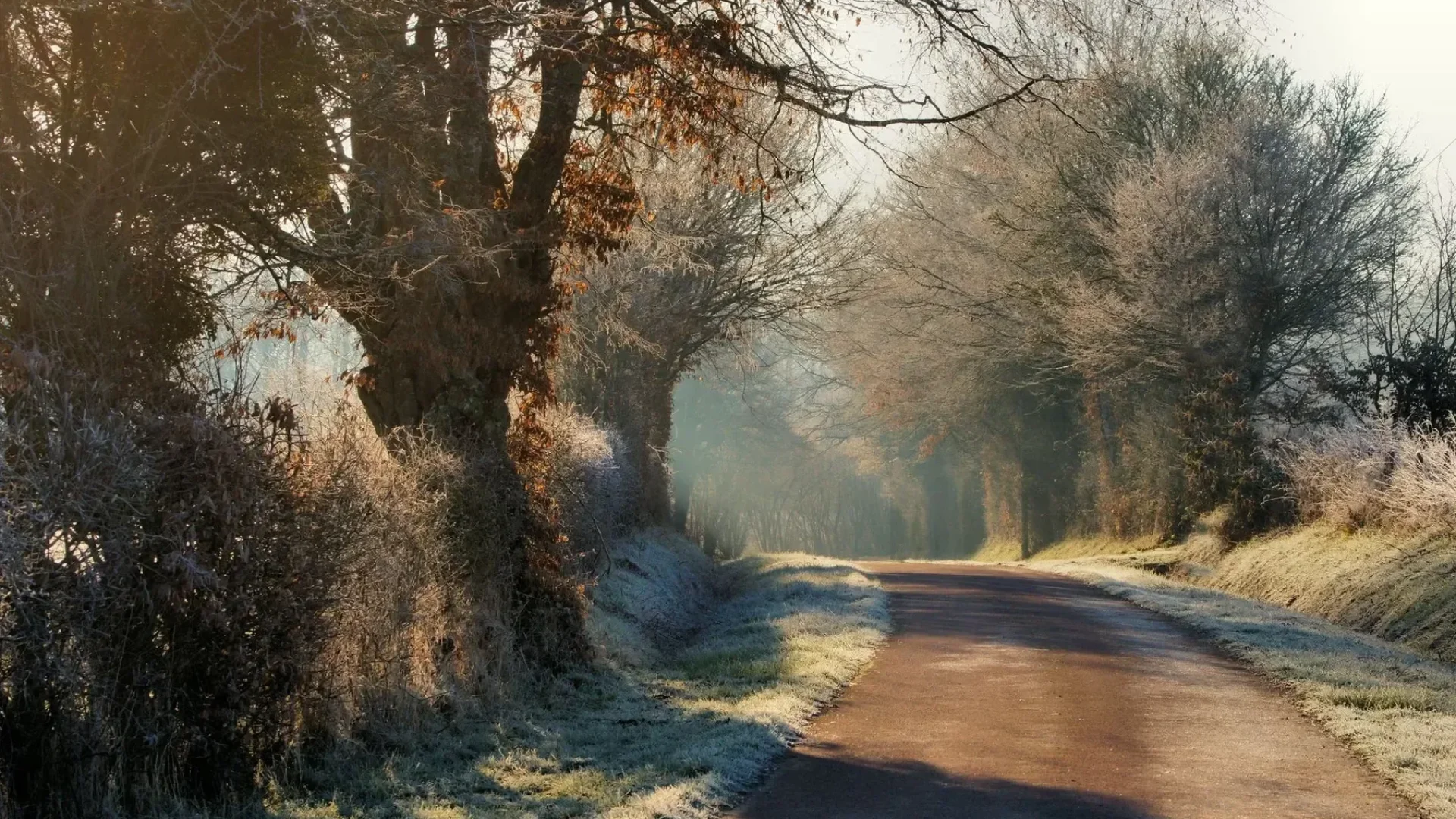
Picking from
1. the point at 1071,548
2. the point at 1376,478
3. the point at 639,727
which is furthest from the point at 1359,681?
the point at 1071,548

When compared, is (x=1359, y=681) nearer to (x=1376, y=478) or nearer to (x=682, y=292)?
(x=1376, y=478)

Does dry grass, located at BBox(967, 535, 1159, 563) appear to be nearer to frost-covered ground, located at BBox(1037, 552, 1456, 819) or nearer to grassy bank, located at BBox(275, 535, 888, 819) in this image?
frost-covered ground, located at BBox(1037, 552, 1456, 819)

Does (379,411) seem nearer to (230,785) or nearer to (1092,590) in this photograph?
(230,785)

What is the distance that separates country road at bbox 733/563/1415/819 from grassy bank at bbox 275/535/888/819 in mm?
439

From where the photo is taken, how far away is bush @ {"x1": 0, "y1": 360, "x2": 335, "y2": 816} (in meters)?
6.89

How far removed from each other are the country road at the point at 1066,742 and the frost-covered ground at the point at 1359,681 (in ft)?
0.73

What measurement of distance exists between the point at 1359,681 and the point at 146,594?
10097mm

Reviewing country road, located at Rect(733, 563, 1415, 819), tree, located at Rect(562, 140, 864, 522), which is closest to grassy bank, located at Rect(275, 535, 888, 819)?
country road, located at Rect(733, 563, 1415, 819)

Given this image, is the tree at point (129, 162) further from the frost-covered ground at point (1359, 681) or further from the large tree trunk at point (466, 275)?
the frost-covered ground at point (1359, 681)

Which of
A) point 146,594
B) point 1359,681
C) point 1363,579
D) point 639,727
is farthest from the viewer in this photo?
point 1363,579

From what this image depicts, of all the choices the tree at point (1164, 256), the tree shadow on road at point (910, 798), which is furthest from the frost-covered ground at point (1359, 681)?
the tree at point (1164, 256)

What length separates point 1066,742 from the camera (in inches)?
416

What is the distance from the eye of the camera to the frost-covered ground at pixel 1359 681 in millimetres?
9312

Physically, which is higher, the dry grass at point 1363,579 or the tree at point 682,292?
the tree at point 682,292
